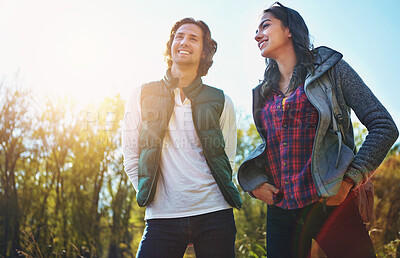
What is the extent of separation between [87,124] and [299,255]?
569 centimetres

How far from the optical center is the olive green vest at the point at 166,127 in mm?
2420

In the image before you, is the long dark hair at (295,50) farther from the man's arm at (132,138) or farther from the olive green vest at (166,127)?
the man's arm at (132,138)

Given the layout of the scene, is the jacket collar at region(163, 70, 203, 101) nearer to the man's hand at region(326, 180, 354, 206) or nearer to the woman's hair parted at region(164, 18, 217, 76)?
the woman's hair parted at region(164, 18, 217, 76)

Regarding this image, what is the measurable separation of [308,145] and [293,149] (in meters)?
0.09

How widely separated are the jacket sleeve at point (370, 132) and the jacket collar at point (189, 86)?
3.83ft

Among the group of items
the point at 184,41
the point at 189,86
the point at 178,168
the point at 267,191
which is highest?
the point at 184,41

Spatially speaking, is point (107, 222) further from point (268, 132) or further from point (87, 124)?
point (268, 132)

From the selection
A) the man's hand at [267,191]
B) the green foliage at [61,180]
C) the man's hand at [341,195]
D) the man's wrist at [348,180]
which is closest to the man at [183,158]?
the man's hand at [267,191]

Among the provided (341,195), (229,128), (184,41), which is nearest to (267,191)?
(341,195)

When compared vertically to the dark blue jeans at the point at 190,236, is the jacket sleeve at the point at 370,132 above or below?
above

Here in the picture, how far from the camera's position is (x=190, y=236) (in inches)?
92.7

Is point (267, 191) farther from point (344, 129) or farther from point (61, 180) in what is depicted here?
point (61, 180)

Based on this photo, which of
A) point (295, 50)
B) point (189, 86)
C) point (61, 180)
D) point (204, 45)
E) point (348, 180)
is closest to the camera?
point (348, 180)

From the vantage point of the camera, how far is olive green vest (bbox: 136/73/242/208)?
2420 mm
